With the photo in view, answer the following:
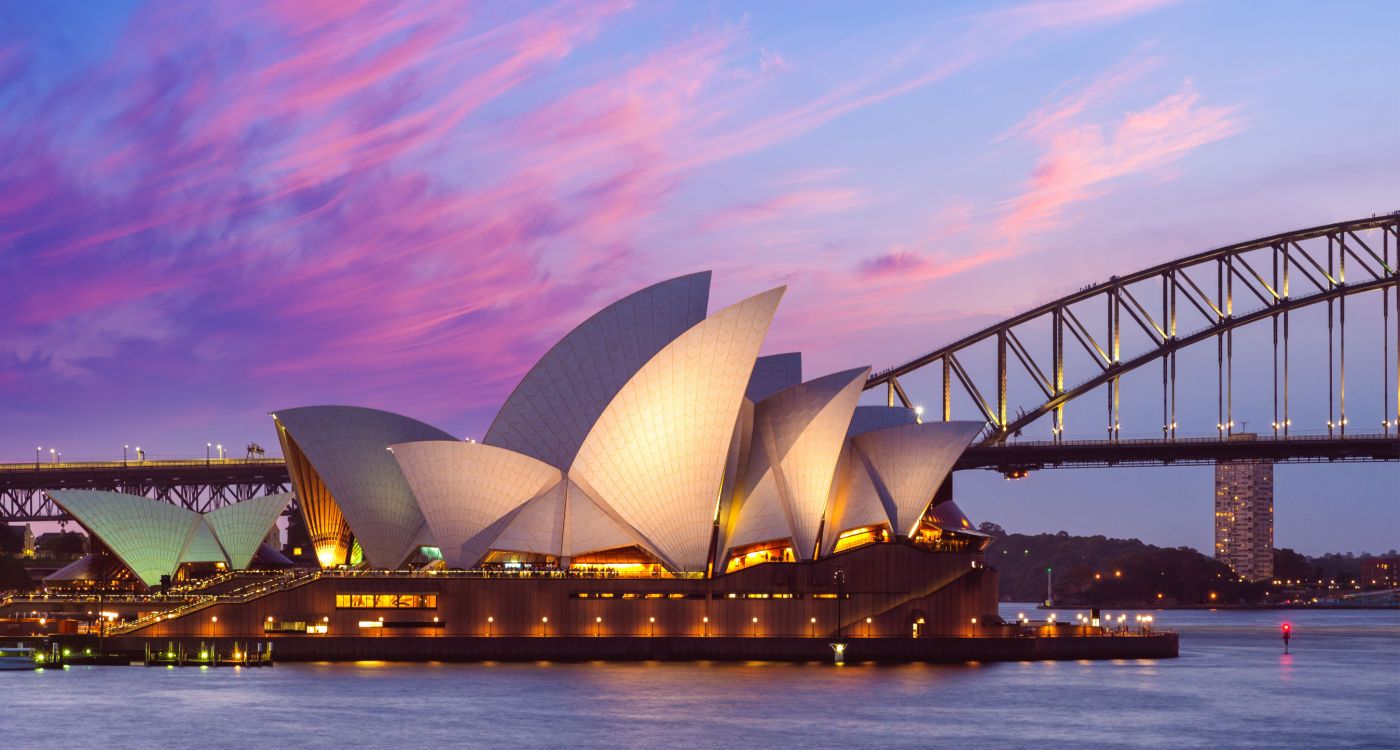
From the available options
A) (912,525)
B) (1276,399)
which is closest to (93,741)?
(912,525)

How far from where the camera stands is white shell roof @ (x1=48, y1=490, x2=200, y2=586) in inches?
3770

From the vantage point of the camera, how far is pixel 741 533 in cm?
7688

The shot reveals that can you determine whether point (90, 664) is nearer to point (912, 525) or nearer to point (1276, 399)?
point (912, 525)

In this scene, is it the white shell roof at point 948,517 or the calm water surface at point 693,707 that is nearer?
the calm water surface at point 693,707

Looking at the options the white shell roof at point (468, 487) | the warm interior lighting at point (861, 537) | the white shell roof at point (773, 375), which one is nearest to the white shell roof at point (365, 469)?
the white shell roof at point (468, 487)

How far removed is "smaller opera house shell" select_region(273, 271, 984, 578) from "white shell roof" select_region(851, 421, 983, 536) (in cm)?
6

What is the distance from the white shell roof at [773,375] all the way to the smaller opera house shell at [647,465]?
0.55 metres

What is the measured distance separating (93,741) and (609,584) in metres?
30.4

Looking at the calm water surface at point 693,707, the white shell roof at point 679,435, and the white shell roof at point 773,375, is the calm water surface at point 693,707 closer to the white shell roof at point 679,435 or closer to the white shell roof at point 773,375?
the white shell roof at point 679,435

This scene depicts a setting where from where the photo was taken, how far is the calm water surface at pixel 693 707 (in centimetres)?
4975

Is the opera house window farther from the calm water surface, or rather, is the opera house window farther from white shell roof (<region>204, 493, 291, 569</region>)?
white shell roof (<region>204, 493, 291, 569</region>)

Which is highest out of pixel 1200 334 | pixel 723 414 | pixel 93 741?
pixel 1200 334

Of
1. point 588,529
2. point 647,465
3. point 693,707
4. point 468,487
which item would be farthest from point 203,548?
point 693,707

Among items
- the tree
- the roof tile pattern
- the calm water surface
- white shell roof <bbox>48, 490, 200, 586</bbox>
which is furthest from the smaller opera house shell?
the tree
